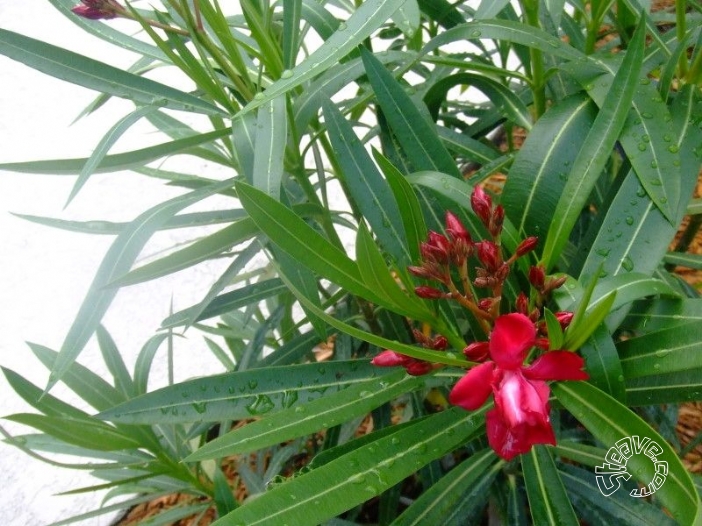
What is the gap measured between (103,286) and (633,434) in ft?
1.45

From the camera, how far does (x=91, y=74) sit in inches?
24.0

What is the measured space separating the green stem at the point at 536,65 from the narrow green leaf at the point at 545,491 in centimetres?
45

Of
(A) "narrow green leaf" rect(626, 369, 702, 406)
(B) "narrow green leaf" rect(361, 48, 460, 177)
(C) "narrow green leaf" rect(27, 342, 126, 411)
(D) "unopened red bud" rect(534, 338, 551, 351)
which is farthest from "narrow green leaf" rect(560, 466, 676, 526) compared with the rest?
(C) "narrow green leaf" rect(27, 342, 126, 411)

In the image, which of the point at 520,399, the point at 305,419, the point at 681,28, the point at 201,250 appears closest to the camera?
the point at 520,399

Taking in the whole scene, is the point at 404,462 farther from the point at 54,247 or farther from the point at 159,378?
the point at 54,247

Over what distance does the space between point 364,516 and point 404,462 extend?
61 centimetres

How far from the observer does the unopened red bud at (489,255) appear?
485 millimetres

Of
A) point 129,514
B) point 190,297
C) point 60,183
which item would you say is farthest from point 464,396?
point 60,183

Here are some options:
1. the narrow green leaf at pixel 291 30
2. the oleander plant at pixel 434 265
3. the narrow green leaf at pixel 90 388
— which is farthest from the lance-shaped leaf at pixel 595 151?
the narrow green leaf at pixel 90 388

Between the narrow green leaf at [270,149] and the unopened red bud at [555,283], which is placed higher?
the narrow green leaf at [270,149]

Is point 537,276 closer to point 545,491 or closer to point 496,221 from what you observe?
point 496,221

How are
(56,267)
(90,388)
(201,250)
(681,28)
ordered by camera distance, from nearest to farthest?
(201,250) < (681,28) < (90,388) < (56,267)

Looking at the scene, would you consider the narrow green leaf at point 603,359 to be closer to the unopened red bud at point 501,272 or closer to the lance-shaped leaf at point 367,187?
the unopened red bud at point 501,272

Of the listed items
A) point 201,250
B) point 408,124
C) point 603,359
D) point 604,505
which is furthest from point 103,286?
point 604,505
